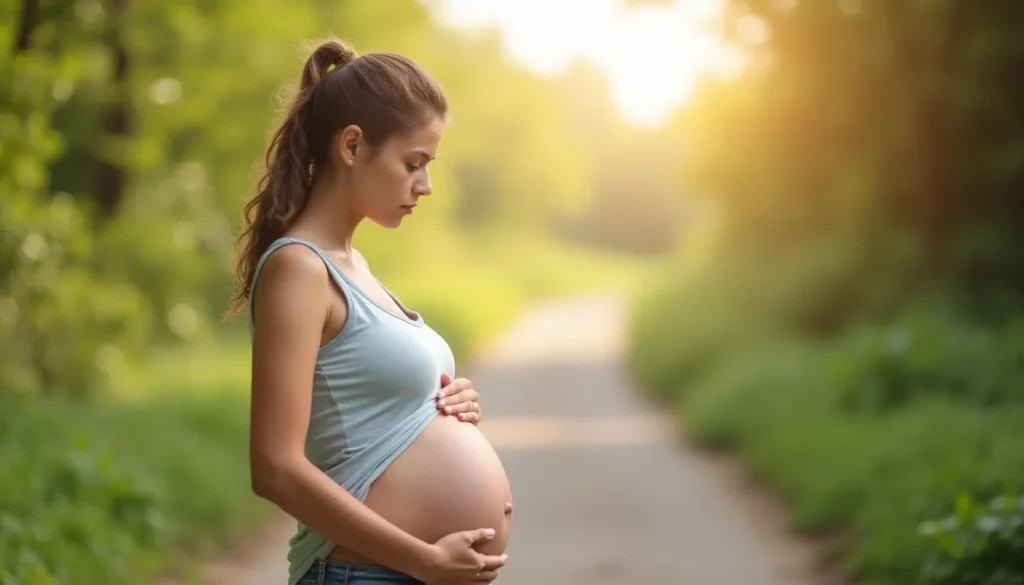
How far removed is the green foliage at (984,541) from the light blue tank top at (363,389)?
11.6 feet

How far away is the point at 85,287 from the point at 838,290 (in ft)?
29.2

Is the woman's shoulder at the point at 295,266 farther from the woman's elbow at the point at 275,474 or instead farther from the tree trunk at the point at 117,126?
the tree trunk at the point at 117,126

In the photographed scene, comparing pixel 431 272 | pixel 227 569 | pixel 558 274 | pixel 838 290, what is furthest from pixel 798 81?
pixel 558 274

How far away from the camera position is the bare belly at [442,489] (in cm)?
246

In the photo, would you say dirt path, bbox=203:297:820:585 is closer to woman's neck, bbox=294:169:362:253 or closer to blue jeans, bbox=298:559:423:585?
blue jeans, bbox=298:559:423:585

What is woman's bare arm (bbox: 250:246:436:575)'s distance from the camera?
7.45 feet

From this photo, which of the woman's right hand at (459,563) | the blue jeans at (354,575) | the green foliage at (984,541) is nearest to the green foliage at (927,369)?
the green foliage at (984,541)

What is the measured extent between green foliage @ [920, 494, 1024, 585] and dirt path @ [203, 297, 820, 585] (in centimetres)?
176

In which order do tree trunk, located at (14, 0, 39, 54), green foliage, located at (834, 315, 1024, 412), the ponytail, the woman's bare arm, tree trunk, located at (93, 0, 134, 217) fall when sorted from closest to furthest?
the woman's bare arm < the ponytail < tree trunk, located at (14, 0, 39, 54) < green foliage, located at (834, 315, 1024, 412) < tree trunk, located at (93, 0, 134, 217)

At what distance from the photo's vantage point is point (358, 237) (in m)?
20.7

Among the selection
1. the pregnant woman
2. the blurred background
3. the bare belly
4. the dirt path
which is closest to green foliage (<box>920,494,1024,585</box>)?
the blurred background

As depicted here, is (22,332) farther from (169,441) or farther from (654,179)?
(654,179)

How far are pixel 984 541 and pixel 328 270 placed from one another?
402cm

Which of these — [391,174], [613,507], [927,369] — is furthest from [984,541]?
[927,369]
